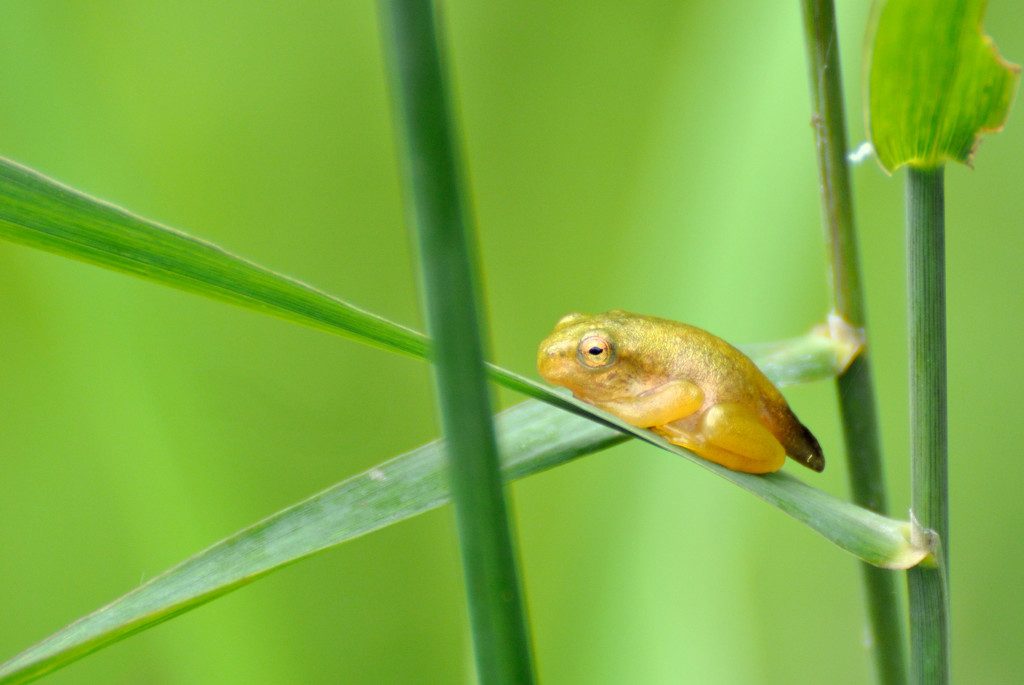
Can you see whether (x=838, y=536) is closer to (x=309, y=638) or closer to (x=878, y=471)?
(x=878, y=471)

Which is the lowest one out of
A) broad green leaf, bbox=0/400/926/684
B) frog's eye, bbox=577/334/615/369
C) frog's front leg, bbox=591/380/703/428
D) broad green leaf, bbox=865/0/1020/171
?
broad green leaf, bbox=0/400/926/684

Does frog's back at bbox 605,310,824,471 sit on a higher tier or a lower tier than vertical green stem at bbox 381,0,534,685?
higher

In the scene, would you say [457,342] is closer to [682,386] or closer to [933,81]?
[933,81]

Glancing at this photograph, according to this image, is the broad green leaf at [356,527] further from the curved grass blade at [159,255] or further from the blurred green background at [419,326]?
the blurred green background at [419,326]

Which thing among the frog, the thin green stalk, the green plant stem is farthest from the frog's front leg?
the thin green stalk

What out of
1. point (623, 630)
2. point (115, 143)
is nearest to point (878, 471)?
point (623, 630)

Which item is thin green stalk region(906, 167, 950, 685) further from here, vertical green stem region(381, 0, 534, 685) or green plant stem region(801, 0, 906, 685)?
vertical green stem region(381, 0, 534, 685)
